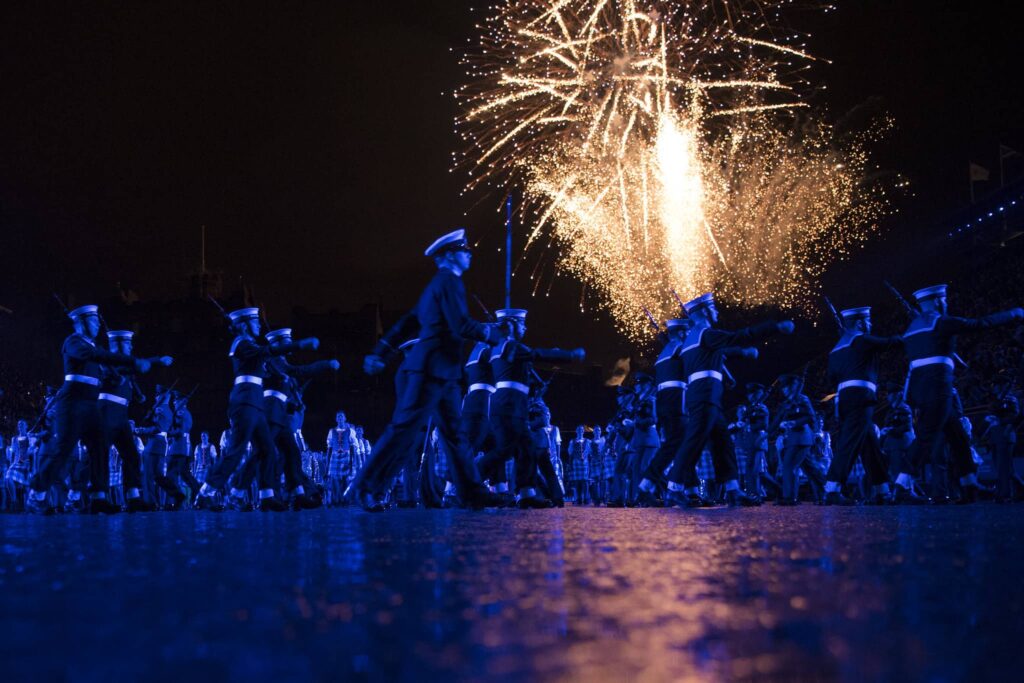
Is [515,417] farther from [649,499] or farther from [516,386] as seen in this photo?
[649,499]

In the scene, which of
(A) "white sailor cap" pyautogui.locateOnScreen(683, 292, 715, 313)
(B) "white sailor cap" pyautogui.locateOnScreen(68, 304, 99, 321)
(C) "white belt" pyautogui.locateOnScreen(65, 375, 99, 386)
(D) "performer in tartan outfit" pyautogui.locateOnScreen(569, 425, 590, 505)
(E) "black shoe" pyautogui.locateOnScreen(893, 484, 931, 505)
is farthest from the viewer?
(D) "performer in tartan outfit" pyautogui.locateOnScreen(569, 425, 590, 505)

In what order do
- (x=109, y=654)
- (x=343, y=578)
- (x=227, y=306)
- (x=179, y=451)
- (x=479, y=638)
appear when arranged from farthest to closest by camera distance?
(x=227, y=306)
(x=179, y=451)
(x=343, y=578)
(x=479, y=638)
(x=109, y=654)

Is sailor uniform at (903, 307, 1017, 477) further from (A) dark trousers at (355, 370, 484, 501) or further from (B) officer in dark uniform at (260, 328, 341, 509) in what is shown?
(B) officer in dark uniform at (260, 328, 341, 509)

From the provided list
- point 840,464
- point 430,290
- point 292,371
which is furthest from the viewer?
point 292,371

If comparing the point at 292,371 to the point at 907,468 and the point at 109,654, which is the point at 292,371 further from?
the point at 109,654

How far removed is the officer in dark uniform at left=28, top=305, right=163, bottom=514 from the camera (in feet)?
34.4

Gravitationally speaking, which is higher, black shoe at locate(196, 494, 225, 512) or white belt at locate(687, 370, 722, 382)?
white belt at locate(687, 370, 722, 382)

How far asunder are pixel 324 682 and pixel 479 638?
0.49 meters

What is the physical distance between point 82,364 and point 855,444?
8289mm

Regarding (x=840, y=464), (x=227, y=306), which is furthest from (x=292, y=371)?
(x=227, y=306)

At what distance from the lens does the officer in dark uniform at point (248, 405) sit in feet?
36.6

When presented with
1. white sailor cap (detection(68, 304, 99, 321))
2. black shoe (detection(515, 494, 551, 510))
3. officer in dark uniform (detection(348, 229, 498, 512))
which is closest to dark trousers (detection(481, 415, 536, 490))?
black shoe (detection(515, 494, 551, 510))

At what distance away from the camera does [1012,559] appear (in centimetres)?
379

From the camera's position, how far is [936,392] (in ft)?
35.4
